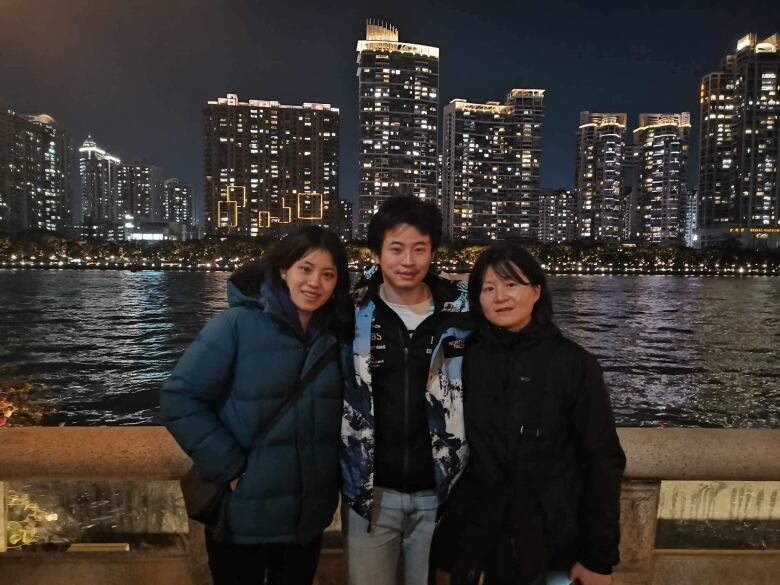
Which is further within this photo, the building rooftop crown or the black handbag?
the building rooftop crown

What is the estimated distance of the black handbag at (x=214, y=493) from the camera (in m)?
2.12

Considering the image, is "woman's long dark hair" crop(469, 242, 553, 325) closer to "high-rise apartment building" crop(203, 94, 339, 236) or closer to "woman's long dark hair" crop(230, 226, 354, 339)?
"woman's long dark hair" crop(230, 226, 354, 339)

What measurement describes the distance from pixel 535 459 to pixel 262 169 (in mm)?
164363

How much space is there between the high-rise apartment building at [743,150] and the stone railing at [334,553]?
151229 millimetres

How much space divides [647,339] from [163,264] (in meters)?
99.5

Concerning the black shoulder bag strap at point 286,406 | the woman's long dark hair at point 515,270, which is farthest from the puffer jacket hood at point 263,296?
the woman's long dark hair at point 515,270

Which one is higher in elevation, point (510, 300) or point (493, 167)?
point (493, 167)

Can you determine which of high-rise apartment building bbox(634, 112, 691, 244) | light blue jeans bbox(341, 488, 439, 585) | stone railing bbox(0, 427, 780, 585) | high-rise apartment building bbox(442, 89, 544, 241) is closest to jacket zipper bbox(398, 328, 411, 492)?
light blue jeans bbox(341, 488, 439, 585)

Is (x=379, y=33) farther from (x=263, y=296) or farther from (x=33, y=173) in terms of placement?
(x=263, y=296)

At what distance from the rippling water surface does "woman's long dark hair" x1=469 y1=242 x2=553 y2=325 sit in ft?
58.7

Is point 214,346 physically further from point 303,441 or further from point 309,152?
point 309,152

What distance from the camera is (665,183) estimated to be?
629 feet

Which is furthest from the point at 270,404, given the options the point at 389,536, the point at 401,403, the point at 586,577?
the point at 586,577

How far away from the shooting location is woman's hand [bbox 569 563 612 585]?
2.05 meters
